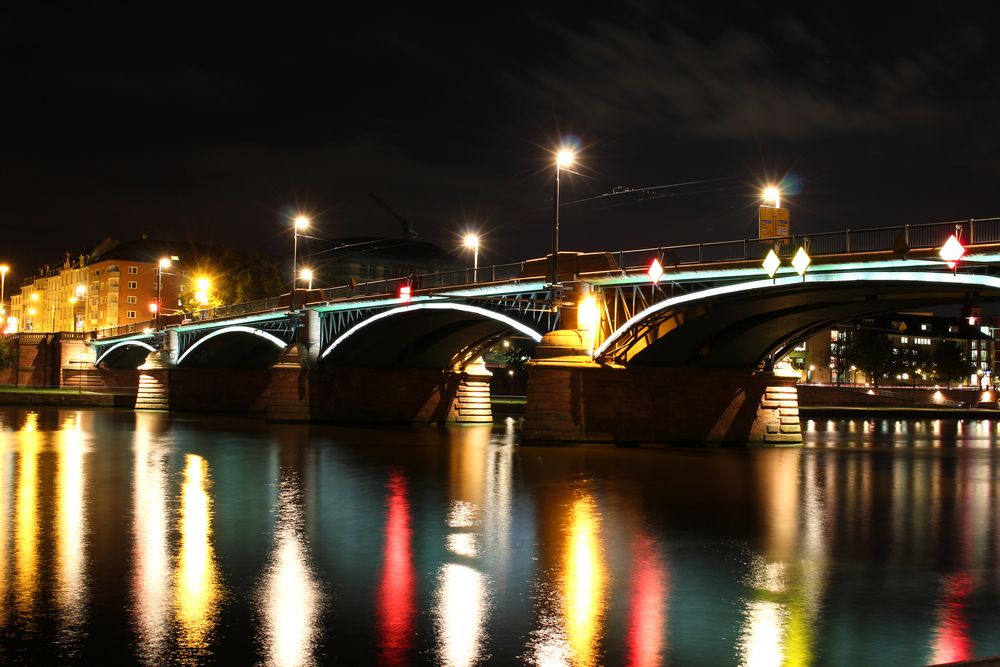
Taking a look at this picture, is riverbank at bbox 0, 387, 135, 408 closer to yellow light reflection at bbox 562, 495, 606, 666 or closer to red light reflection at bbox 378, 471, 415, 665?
red light reflection at bbox 378, 471, 415, 665

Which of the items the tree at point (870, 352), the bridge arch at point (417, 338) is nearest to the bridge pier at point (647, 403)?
the bridge arch at point (417, 338)

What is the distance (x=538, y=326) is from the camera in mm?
44031

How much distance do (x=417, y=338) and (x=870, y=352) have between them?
238 feet

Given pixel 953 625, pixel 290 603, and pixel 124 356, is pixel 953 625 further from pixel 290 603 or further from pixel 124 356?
pixel 124 356

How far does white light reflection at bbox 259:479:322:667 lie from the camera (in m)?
11.3

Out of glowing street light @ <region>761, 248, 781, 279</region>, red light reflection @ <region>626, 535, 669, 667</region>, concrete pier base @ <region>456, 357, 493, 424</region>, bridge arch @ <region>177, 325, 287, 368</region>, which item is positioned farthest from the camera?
bridge arch @ <region>177, 325, 287, 368</region>

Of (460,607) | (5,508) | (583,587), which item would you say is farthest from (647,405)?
(460,607)

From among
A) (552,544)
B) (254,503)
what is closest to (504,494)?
(254,503)

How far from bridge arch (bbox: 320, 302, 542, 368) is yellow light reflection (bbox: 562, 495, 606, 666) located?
1077 inches

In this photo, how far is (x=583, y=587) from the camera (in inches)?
589

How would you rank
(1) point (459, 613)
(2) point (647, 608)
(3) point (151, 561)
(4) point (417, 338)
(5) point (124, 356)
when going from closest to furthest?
(1) point (459, 613) → (2) point (647, 608) → (3) point (151, 561) → (4) point (417, 338) → (5) point (124, 356)

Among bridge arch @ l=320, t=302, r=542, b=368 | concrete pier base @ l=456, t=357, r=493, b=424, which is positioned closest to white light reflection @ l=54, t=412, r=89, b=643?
bridge arch @ l=320, t=302, r=542, b=368

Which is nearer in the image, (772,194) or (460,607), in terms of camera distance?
(460,607)

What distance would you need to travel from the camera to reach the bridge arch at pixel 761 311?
31.4 m
